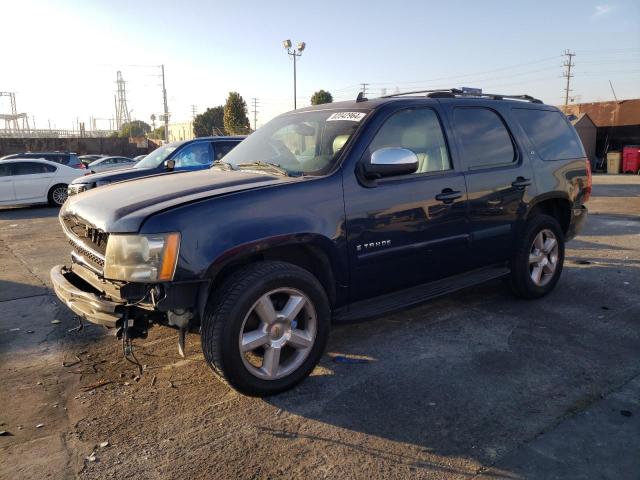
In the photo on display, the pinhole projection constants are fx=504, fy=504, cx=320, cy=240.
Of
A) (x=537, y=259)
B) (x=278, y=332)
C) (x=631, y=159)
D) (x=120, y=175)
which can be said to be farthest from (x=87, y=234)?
(x=631, y=159)

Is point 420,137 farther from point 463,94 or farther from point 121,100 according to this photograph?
point 121,100

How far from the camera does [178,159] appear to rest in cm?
973

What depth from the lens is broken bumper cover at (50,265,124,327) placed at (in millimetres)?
2963

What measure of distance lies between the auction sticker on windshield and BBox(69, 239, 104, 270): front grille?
6.56ft

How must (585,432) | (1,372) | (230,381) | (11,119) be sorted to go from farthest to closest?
(11,119), (1,372), (230,381), (585,432)

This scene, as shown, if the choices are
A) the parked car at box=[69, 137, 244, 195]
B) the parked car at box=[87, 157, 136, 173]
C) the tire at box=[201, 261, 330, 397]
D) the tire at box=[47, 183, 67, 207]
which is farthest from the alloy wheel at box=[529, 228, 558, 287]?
the parked car at box=[87, 157, 136, 173]

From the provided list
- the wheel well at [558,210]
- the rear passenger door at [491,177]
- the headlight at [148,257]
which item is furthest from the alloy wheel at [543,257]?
the headlight at [148,257]

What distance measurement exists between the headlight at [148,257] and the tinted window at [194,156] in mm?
7139

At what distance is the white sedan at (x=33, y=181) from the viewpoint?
1400 cm

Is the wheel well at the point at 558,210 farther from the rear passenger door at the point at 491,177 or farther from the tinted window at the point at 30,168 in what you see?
the tinted window at the point at 30,168

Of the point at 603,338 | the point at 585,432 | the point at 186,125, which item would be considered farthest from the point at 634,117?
the point at 186,125

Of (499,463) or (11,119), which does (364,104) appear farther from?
(11,119)

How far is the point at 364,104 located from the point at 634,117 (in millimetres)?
26130

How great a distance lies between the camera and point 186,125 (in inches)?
3260
